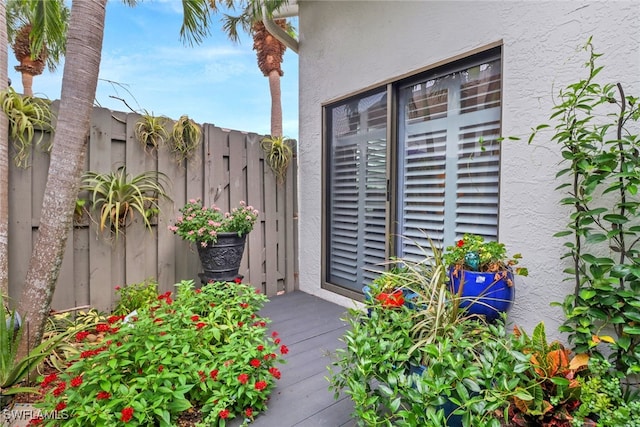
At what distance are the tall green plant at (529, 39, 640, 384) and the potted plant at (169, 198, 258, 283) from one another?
2.29 meters

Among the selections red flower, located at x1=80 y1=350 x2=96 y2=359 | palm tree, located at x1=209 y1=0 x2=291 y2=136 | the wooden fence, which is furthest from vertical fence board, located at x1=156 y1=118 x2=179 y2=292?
palm tree, located at x1=209 y1=0 x2=291 y2=136

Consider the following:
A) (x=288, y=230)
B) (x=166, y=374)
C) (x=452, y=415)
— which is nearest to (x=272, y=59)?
(x=288, y=230)

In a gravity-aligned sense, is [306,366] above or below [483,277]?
below

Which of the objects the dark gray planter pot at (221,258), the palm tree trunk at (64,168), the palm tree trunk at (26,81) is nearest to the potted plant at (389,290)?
the dark gray planter pot at (221,258)

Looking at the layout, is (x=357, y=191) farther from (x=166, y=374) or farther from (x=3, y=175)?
(x=3, y=175)

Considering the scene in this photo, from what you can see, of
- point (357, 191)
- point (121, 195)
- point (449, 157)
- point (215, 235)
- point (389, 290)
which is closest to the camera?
point (389, 290)

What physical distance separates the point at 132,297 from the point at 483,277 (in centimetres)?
258

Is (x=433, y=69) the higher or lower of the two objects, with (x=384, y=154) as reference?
higher

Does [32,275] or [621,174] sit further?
[32,275]

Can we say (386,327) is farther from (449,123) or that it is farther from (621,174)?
(449,123)

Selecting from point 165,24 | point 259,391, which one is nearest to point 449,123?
point 259,391

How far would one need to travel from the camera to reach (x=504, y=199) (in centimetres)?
193

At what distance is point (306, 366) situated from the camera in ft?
6.48

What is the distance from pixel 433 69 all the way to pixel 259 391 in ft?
7.91
